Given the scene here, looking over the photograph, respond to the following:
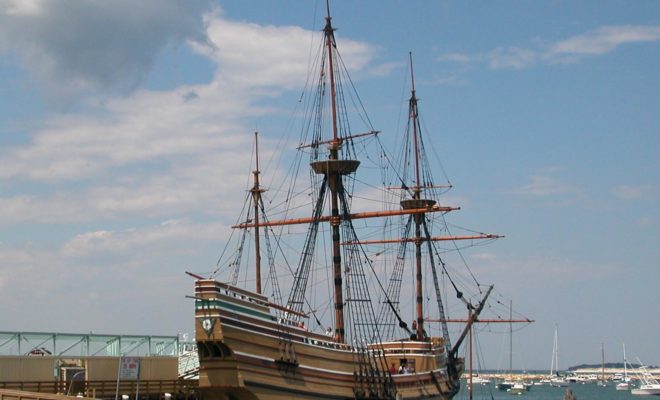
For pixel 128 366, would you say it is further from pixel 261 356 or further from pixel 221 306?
pixel 261 356

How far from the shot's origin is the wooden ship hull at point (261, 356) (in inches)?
1943

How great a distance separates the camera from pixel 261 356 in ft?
168

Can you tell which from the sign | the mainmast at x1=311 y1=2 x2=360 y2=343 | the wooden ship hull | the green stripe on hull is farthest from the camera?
the mainmast at x1=311 y1=2 x2=360 y2=343

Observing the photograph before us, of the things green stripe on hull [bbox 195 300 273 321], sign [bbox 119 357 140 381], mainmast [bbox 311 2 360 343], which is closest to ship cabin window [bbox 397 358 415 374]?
mainmast [bbox 311 2 360 343]

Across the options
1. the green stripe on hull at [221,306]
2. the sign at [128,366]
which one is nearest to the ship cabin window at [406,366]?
the green stripe on hull at [221,306]

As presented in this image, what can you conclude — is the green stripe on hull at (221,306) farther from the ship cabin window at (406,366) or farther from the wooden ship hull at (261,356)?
the ship cabin window at (406,366)

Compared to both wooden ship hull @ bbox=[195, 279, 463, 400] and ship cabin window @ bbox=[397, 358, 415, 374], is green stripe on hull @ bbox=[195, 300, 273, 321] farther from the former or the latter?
ship cabin window @ bbox=[397, 358, 415, 374]

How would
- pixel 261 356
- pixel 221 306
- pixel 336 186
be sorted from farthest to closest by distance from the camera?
pixel 336 186 < pixel 261 356 < pixel 221 306

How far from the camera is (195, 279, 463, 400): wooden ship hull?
162 ft

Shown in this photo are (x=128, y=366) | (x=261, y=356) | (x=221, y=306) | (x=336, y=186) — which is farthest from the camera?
(x=336, y=186)

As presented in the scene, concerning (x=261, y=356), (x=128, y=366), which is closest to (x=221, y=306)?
(x=261, y=356)

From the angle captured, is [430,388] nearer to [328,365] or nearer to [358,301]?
[358,301]

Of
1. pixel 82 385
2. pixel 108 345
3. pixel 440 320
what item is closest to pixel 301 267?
pixel 108 345

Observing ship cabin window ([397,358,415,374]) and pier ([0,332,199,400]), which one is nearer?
pier ([0,332,199,400])
